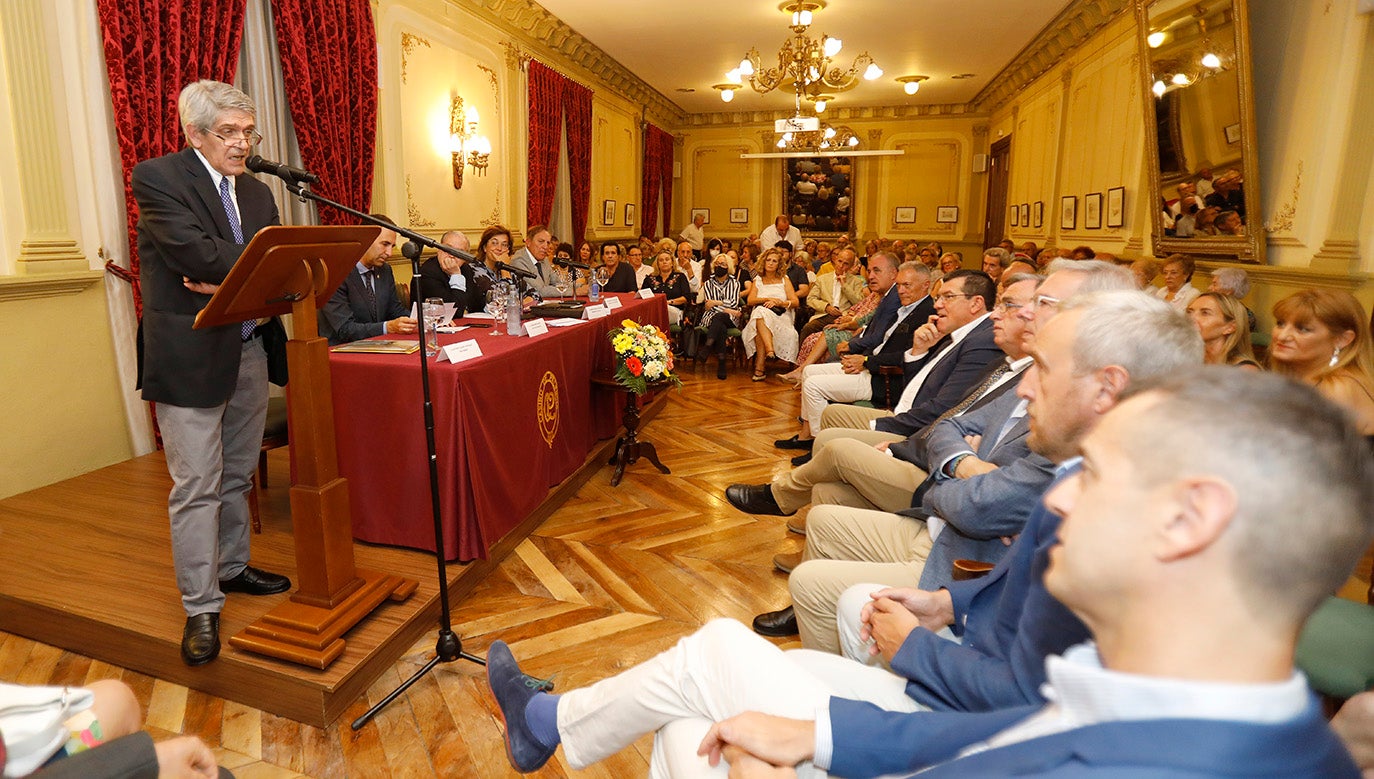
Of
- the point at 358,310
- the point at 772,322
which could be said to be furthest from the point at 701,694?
the point at 772,322

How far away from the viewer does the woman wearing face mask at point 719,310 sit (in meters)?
7.30

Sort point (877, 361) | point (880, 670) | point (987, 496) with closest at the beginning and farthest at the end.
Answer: point (880, 670)
point (987, 496)
point (877, 361)

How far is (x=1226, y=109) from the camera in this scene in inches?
175

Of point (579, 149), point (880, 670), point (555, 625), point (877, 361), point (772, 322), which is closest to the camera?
point (880, 670)

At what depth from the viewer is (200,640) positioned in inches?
81.9

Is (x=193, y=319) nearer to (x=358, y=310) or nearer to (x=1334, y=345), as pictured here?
(x=358, y=310)

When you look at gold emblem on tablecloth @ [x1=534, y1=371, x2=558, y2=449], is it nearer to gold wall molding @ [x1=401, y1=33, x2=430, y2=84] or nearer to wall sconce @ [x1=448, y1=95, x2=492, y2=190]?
gold wall molding @ [x1=401, y1=33, x2=430, y2=84]

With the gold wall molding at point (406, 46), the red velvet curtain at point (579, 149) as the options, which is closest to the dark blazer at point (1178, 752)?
the gold wall molding at point (406, 46)

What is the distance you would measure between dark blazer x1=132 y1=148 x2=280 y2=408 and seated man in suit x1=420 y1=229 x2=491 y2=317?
239 cm

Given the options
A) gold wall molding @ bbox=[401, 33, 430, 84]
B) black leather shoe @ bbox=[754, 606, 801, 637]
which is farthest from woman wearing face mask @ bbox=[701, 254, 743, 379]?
black leather shoe @ bbox=[754, 606, 801, 637]

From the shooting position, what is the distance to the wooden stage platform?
2.07 meters

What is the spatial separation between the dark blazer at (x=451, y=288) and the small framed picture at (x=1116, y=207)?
17.8 ft

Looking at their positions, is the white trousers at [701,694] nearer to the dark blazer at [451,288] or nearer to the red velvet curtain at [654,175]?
the dark blazer at [451,288]

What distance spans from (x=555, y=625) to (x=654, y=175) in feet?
35.0
